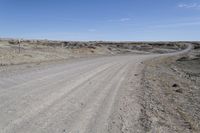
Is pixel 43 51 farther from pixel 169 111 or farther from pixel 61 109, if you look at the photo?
pixel 169 111

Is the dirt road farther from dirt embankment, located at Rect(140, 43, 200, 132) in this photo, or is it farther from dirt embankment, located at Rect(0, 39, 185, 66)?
dirt embankment, located at Rect(0, 39, 185, 66)

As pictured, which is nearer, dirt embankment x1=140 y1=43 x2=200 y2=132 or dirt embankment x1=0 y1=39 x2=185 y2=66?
dirt embankment x1=140 y1=43 x2=200 y2=132

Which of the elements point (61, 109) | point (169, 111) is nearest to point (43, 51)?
point (61, 109)

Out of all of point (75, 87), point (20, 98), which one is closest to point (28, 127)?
point (20, 98)

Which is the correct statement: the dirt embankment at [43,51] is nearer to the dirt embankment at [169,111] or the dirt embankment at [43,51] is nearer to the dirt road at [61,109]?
the dirt road at [61,109]

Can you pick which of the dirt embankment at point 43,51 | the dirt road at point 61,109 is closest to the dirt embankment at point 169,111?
the dirt road at point 61,109

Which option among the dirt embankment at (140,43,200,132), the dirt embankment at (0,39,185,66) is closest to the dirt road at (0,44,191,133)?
the dirt embankment at (140,43,200,132)

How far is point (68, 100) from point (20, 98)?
1.58m

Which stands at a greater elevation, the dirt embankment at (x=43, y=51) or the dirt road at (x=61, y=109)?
the dirt road at (x=61, y=109)

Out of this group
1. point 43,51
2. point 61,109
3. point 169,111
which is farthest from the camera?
point 43,51

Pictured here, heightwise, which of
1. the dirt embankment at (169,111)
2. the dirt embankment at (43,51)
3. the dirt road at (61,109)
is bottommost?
the dirt embankment at (43,51)

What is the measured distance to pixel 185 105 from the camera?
9.75 meters

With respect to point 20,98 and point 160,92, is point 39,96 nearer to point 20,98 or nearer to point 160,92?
point 20,98

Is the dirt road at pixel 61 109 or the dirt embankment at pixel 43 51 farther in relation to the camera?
the dirt embankment at pixel 43 51
